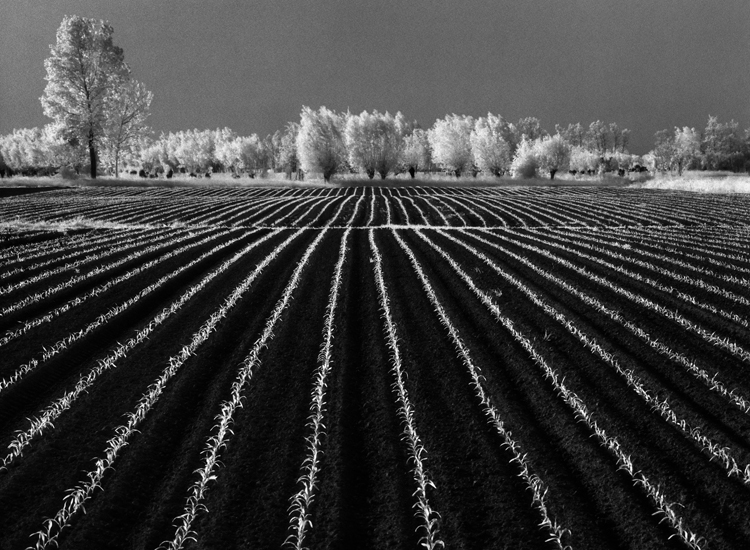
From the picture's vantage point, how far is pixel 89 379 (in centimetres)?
988

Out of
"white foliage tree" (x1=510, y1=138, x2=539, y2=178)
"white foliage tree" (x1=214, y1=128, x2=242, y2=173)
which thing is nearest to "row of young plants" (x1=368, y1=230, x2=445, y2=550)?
"white foliage tree" (x1=510, y1=138, x2=539, y2=178)

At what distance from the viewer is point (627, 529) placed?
620 centimetres

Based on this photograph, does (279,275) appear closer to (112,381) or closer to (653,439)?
(112,381)

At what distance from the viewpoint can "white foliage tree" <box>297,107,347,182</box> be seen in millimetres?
74562

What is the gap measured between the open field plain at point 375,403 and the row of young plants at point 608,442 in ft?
0.16

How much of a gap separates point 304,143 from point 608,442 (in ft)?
235

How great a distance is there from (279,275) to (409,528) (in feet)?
40.1

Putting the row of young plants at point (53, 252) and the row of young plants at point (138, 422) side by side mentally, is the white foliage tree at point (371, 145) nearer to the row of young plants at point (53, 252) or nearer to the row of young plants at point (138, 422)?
the row of young plants at point (53, 252)

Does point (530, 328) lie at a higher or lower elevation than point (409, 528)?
higher

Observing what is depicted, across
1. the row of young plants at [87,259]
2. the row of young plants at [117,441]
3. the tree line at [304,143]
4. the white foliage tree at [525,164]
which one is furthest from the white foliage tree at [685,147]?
the row of young plants at [117,441]

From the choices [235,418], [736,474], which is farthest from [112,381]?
[736,474]

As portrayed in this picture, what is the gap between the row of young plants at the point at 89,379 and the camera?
7871 mm

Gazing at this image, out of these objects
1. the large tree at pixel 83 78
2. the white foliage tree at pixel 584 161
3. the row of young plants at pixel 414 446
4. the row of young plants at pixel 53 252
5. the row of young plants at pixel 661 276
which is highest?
the large tree at pixel 83 78

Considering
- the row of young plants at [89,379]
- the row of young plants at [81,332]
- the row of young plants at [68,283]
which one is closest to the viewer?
the row of young plants at [89,379]
